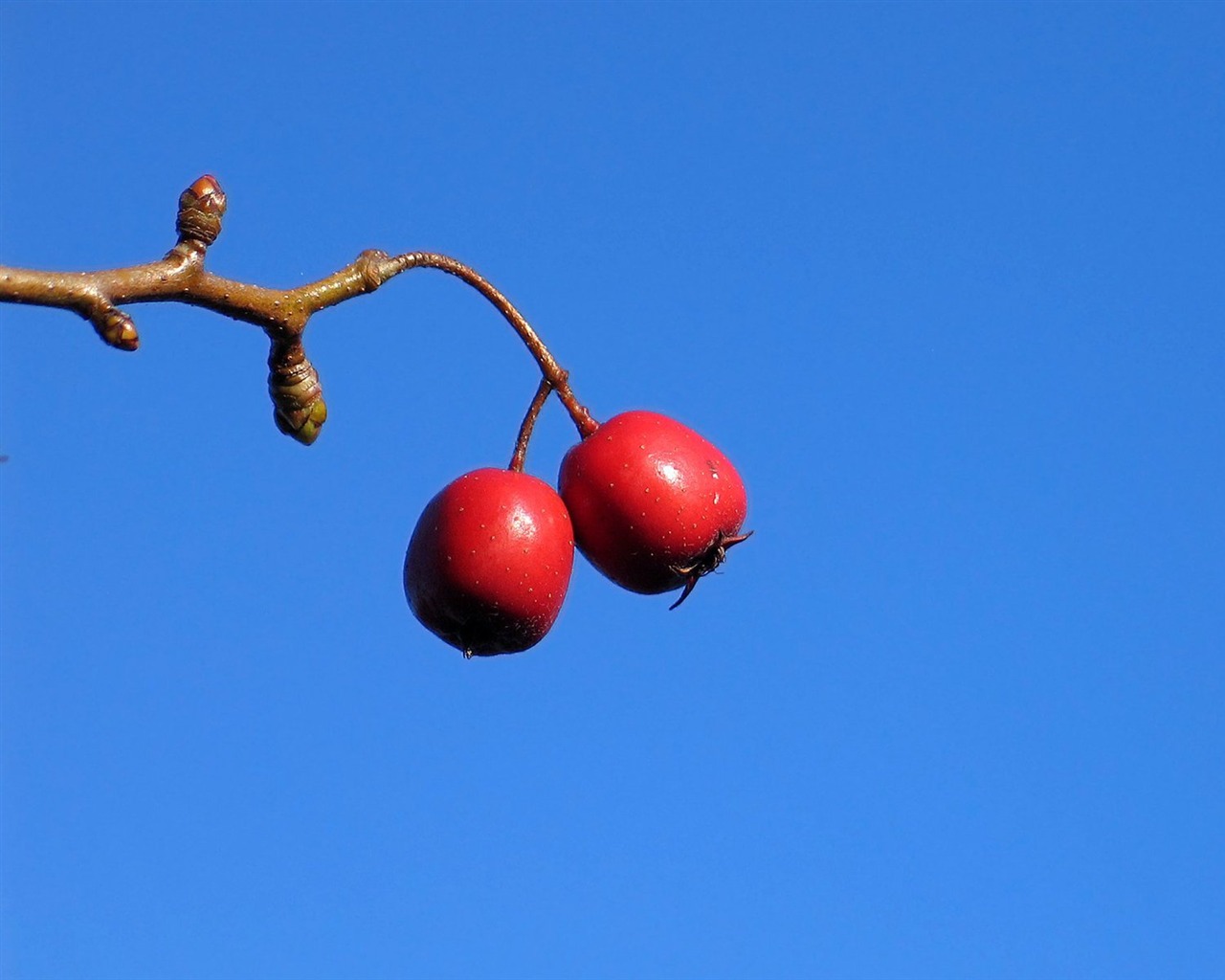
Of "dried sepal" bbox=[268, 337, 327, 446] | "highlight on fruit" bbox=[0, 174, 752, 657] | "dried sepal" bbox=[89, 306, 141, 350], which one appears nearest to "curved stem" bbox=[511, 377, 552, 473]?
"highlight on fruit" bbox=[0, 174, 752, 657]

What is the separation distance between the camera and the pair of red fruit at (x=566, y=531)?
2.84m

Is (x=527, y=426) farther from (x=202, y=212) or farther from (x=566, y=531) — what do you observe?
(x=202, y=212)

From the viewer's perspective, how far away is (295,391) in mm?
2578

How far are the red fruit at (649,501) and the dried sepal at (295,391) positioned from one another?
581mm

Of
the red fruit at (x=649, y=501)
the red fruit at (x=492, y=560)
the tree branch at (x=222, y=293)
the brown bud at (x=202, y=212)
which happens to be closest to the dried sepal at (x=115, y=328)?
the tree branch at (x=222, y=293)

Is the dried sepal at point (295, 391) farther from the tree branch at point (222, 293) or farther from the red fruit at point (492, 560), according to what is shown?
the red fruit at point (492, 560)

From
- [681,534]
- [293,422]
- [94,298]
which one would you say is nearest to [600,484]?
[681,534]

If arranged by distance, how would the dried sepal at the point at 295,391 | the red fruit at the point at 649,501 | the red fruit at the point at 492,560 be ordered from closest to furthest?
the dried sepal at the point at 295,391 → the red fruit at the point at 492,560 → the red fruit at the point at 649,501

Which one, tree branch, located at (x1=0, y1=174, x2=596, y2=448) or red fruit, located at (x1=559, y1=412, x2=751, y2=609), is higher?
red fruit, located at (x1=559, y1=412, x2=751, y2=609)

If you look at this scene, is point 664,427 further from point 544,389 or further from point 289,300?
point 289,300

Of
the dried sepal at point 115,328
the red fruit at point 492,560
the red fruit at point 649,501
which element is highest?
the red fruit at point 649,501

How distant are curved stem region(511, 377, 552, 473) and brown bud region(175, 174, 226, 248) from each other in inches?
34.1

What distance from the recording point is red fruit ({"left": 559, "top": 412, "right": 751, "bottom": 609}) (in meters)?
2.95

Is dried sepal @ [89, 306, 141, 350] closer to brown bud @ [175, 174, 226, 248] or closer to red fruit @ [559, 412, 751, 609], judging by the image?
brown bud @ [175, 174, 226, 248]
